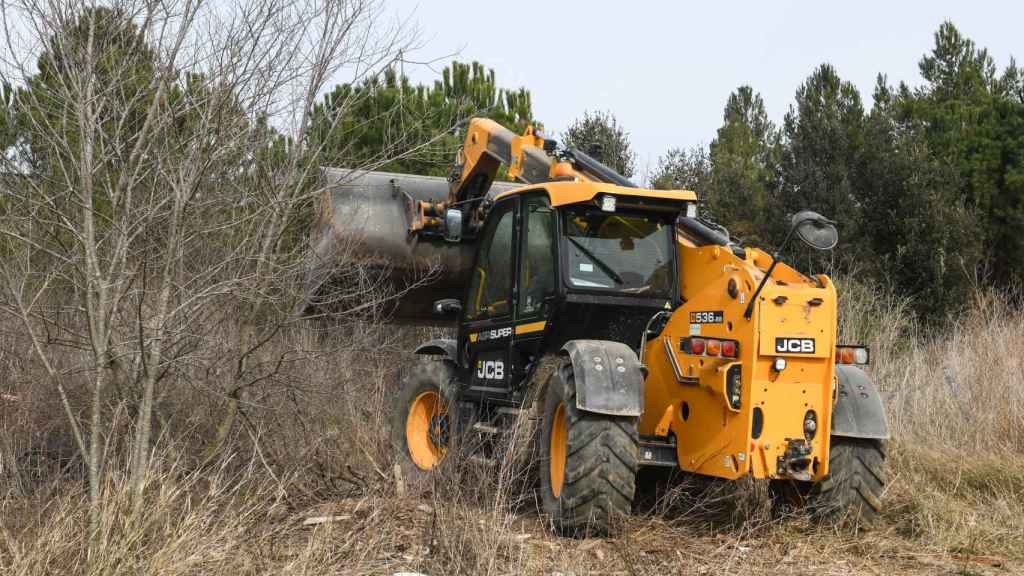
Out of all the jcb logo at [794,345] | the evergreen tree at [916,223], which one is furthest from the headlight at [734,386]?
the evergreen tree at [916,223]

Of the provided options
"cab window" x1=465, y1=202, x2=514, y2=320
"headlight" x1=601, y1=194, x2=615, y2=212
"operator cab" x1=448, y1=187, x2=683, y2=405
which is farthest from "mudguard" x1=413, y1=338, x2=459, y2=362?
"headlight" x1=601, y1=194, x2=615, y2=212

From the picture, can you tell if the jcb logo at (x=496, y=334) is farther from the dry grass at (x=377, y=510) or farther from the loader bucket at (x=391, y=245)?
the loader bucket at (x=391, y=245)

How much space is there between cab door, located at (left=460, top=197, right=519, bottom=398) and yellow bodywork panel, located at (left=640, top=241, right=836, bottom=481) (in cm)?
141

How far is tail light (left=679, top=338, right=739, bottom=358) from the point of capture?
6.41m

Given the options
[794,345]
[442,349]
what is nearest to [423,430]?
[442,349]

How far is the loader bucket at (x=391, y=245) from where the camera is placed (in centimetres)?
959

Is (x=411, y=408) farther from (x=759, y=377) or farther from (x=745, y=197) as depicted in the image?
(x=745, y=197)

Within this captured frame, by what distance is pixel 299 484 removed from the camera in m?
7.02

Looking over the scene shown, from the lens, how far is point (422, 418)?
914cm

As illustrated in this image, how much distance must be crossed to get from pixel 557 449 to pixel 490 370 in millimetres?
1185

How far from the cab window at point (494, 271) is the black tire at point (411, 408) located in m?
0.55

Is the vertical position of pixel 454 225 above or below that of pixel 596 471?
above

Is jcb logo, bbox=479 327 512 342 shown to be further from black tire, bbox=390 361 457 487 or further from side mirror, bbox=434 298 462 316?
black tire, bbox=390 361 457 487

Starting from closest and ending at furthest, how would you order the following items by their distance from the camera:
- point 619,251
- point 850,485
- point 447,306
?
point 850,485 < point 619,251 < point 447,306
